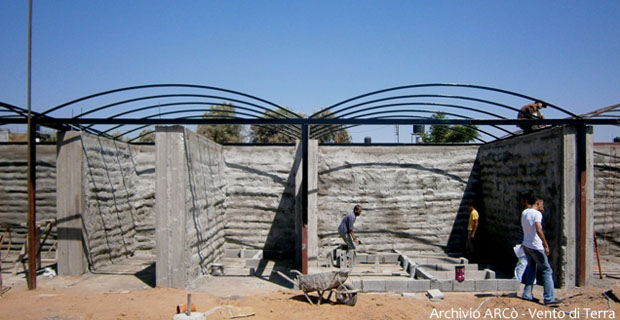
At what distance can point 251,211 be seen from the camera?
11.3m

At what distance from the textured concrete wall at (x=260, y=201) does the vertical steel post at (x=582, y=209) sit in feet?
21.4

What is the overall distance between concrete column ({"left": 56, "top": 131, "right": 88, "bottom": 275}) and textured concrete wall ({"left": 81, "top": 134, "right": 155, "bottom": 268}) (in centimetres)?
17

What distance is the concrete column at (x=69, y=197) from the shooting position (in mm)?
9000

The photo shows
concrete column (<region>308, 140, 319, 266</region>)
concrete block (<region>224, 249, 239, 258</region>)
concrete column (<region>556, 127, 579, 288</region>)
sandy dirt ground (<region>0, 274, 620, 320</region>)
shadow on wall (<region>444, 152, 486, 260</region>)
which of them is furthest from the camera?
shadow on wall (<region>444, 152, 486, 260</region>)

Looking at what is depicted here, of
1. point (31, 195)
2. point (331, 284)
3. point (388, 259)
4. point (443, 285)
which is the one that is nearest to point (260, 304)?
point (331, 284)

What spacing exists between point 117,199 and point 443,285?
8.06 meters

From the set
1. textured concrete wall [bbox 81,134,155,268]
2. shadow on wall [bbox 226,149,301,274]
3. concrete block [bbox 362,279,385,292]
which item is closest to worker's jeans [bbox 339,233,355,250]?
concrete block [bbox 362,279,385,292]

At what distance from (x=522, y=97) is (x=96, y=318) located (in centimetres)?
846

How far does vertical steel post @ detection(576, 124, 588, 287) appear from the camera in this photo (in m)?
7.79

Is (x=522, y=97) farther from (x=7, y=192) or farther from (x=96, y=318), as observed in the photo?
(x=7, y=192)

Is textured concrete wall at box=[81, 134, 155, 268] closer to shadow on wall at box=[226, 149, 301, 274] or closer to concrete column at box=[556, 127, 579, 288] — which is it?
shadow on wall at box=[226, 149, 301, 274]

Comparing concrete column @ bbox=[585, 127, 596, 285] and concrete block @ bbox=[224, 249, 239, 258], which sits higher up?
concrete column @ bbox=[585, 127, 596, 285]

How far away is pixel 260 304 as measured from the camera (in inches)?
268

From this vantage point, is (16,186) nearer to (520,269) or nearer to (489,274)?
(489,274)
